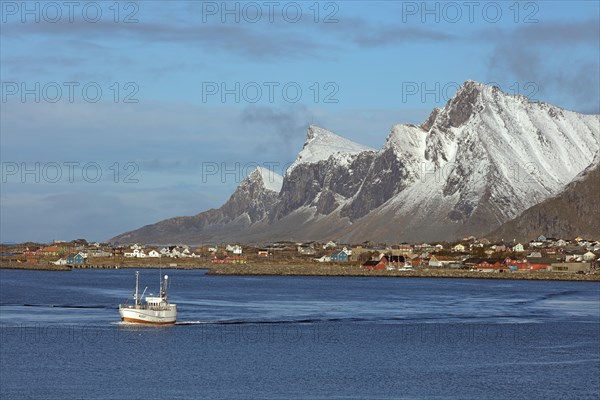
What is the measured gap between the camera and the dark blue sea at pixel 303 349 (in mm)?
66125

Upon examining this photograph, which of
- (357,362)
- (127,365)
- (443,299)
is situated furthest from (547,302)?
(127,365)

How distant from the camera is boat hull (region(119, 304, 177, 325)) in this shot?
9800cm

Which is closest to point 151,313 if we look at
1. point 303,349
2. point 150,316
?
point 150,316

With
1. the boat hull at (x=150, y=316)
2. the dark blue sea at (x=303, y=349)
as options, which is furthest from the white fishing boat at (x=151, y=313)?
the dark blue sea at (x=303, y=349)

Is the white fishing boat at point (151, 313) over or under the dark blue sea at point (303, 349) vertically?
over

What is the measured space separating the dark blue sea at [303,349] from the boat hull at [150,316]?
3.25 ft

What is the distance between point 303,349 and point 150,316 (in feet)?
65.3

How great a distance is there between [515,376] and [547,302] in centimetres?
6818

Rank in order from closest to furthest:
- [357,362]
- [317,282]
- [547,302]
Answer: [357,362]
[547,302]
[317,282]

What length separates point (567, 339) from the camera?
9356 cm

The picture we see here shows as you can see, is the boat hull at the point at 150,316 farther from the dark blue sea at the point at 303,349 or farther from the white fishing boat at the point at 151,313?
the dark blue sea at the point at 303,349

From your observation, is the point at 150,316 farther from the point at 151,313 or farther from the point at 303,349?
the point at 303,349

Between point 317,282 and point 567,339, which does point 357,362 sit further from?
point 317,282

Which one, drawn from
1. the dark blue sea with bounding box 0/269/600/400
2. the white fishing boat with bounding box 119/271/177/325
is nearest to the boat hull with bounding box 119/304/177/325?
the white fishing boat with bounding box 119/271/177/325
